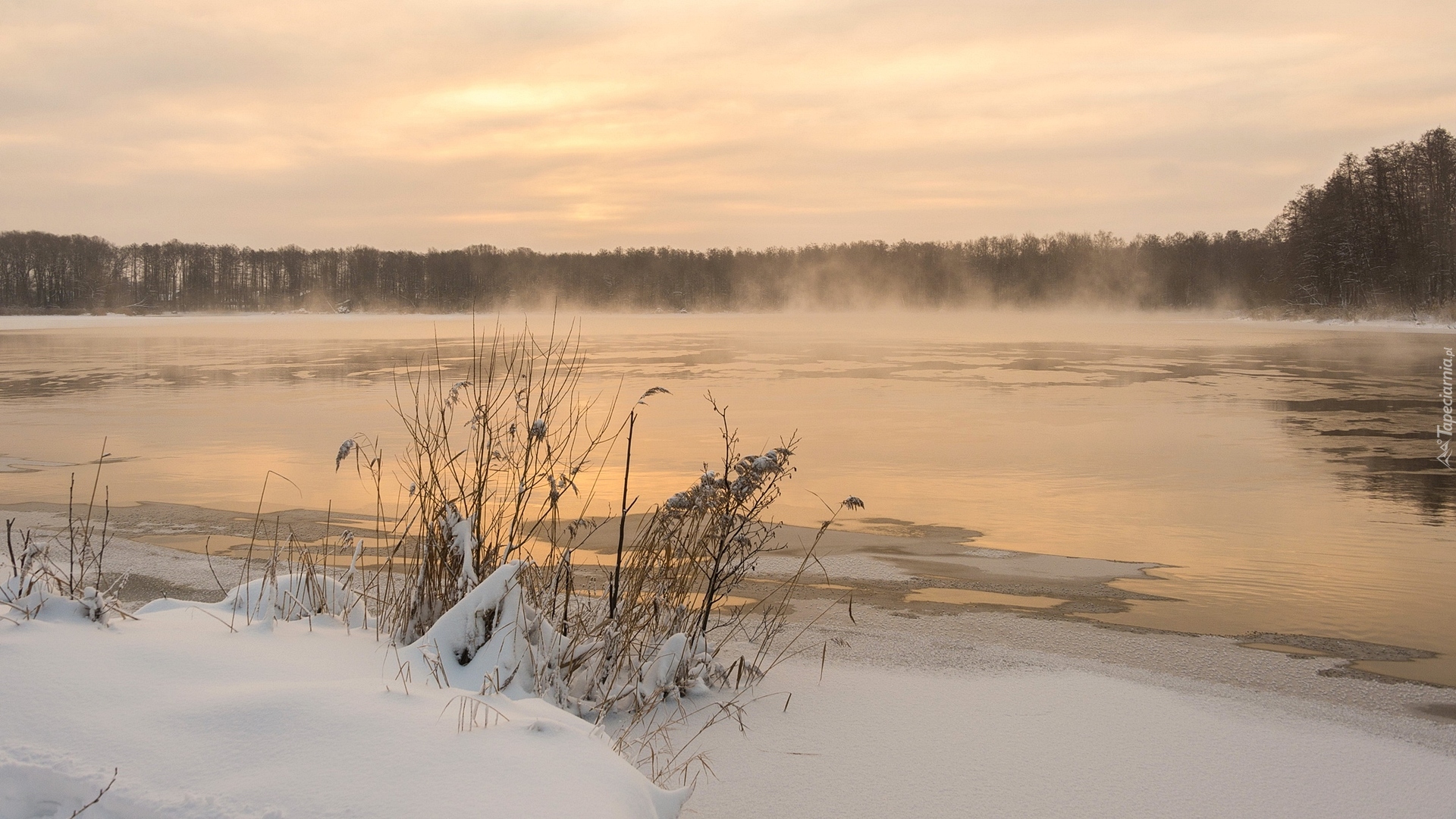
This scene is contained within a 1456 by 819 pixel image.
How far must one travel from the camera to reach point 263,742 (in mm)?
2309

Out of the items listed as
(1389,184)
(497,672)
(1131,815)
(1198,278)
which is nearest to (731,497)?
(497,672)

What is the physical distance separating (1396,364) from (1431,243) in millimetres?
39722

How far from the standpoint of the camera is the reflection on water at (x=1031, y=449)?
6102 mm

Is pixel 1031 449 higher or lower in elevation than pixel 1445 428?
lower

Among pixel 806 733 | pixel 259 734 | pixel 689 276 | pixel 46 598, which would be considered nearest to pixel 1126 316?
pixel 689 276

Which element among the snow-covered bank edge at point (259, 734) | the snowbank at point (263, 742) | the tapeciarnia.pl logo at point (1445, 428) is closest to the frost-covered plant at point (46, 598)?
the snow-covered bank edge at point (259, 734)

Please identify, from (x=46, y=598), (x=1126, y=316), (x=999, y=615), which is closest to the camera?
(x=46, y=598)

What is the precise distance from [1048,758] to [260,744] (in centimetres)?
250

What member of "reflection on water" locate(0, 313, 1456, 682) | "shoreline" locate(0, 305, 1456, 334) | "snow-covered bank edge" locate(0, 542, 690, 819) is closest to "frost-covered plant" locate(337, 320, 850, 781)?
"snow-covered bank edge" locate(0, 542, 690, 819)

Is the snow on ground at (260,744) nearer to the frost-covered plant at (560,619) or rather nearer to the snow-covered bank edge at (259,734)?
the snow-covered bank edge at (259,734)

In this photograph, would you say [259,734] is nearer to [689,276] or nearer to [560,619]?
[560,619]

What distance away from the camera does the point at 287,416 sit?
1300 centimetres

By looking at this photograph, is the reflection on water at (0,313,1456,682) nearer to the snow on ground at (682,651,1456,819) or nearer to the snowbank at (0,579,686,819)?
the snow on ground at (682,651,1456,819)

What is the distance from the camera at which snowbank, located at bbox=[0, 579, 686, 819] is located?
2.11 m
